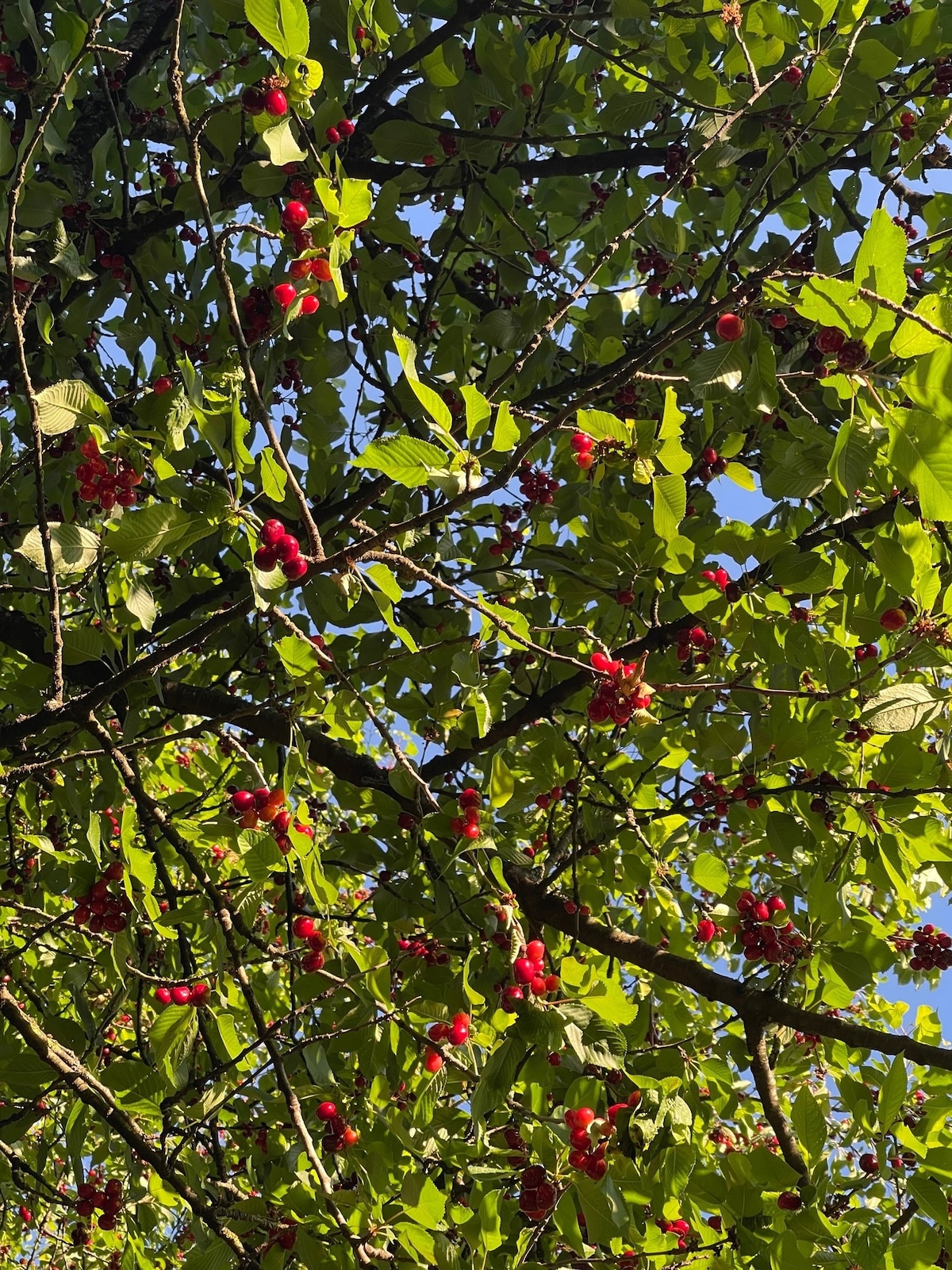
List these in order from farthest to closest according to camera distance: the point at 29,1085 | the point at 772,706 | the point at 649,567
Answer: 1. the point at 649,567
2. the point at 772,706
3. the point at 29,1085

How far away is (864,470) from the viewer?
185cm

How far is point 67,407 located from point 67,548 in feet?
0.97

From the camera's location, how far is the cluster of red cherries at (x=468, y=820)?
7.69 feet

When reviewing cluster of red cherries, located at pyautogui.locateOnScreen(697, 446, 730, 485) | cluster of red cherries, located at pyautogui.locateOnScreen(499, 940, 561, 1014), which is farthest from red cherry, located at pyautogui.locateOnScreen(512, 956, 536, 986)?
cluster of red cherries, located at pyautogui.locateOnScreen(697, 446, 730, 485)

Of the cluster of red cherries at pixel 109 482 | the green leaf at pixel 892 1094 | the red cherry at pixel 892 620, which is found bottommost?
the green leaf at pixel 892 1094

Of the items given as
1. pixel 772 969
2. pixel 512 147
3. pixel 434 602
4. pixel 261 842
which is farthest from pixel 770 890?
pixel 512 147

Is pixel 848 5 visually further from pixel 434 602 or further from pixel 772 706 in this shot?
pixel 434 602

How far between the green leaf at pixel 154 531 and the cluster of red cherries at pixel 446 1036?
1231mm

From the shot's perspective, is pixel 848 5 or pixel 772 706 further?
pixel 848 5

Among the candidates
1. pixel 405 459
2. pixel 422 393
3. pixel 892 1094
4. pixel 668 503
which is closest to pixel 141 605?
pixel 405 459

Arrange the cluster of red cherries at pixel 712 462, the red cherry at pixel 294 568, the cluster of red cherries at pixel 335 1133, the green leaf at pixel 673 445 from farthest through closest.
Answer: the cluster of red cherries at pixel 712 462 < the cluster of red cherries at pixel 335 1133 < the green leaf at pixel 673 445 < the red cherry at pixel 294 568

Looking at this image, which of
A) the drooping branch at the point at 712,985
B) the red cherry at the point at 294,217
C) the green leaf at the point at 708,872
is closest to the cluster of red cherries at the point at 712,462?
the green leaf at the point at 708,872

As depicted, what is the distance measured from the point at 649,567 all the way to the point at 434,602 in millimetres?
1100

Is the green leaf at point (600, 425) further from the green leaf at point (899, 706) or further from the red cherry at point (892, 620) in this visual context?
the red cherry at point (892, 620)
